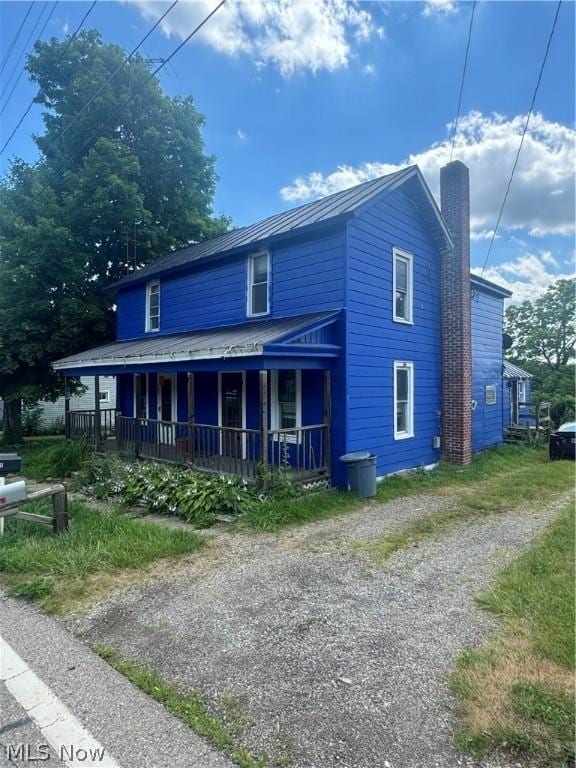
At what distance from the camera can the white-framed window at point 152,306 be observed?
14305 millimetres

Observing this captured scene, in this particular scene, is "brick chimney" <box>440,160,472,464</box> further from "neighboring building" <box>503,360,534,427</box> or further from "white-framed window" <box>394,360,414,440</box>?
"neighboring building" <box>503,360,534,427</box>

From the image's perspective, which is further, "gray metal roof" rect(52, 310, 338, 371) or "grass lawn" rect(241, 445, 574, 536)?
"gray metal roof" rect(52, 310, 338, 371)

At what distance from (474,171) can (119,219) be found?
509 inches

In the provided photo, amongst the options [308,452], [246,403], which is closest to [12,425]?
[246,403]

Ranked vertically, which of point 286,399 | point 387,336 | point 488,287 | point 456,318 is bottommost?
point 286,399

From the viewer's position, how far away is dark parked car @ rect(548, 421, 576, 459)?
12750 mm

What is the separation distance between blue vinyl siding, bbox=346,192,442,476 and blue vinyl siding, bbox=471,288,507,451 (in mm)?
2045

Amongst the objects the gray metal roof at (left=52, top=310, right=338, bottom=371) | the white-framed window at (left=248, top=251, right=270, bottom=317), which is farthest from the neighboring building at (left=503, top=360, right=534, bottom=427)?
the gray metal roof at (left=52, top=310, right=338, bottom=371)

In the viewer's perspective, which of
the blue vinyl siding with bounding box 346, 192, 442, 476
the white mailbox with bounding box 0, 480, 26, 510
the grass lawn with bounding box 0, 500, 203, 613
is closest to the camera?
the grass lawn with bounding box 0, 500, 203, 613

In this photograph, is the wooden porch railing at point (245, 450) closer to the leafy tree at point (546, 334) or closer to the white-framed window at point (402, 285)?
the white-framed window at point (402, 285)

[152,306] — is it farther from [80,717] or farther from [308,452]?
[80,717]

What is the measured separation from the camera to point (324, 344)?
8867mm

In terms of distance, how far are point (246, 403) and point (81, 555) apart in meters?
5.91

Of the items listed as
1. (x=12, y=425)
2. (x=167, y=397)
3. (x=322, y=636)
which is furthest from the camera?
(x=12, y=425)
